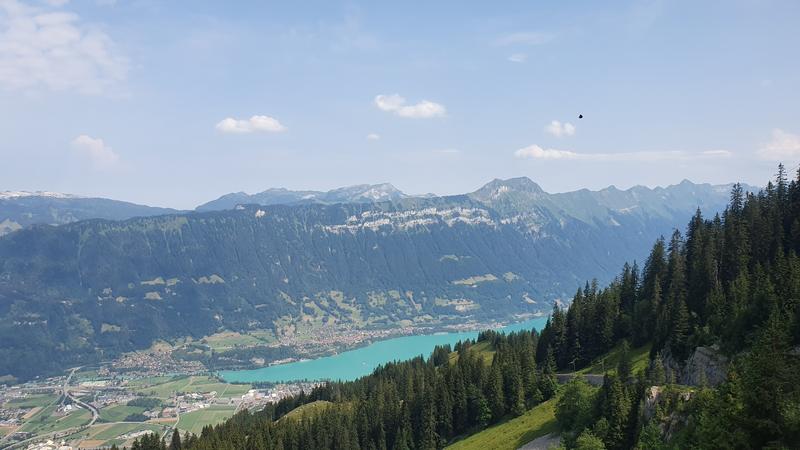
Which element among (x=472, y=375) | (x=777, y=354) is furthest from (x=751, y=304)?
(x=472, y=375)

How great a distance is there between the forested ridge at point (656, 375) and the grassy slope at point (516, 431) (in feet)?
9.39

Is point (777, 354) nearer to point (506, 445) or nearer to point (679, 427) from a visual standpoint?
point (679, 427)

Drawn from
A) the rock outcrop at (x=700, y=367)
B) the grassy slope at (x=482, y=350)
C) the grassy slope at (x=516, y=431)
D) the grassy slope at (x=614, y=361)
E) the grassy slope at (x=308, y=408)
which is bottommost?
the grassy slope at (x=308, y=408)

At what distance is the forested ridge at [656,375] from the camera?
36.2 metres

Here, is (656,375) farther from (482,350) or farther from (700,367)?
(482,350)

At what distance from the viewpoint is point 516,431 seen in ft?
228

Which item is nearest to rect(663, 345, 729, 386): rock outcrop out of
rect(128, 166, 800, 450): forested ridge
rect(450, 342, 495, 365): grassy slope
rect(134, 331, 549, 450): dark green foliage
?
rect(128, 166, 800, 450): forested ridge

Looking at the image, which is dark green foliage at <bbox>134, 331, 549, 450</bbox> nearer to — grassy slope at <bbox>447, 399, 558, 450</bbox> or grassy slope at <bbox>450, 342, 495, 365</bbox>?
grassy slope at <bbox>447, 399, 558, 450</bbox>

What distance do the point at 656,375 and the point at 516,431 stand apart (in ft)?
69.4

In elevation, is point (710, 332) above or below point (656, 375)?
above

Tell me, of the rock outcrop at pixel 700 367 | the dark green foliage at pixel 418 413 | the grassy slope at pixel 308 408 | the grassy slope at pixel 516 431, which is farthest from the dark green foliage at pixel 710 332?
the grassy slope at pixel 308 408

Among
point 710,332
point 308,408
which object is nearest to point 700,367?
point 710,332

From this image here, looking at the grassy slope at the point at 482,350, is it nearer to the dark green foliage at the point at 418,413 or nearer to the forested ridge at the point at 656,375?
the forested ridge at the point at 656,375

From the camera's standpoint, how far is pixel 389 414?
97438 millimetres
